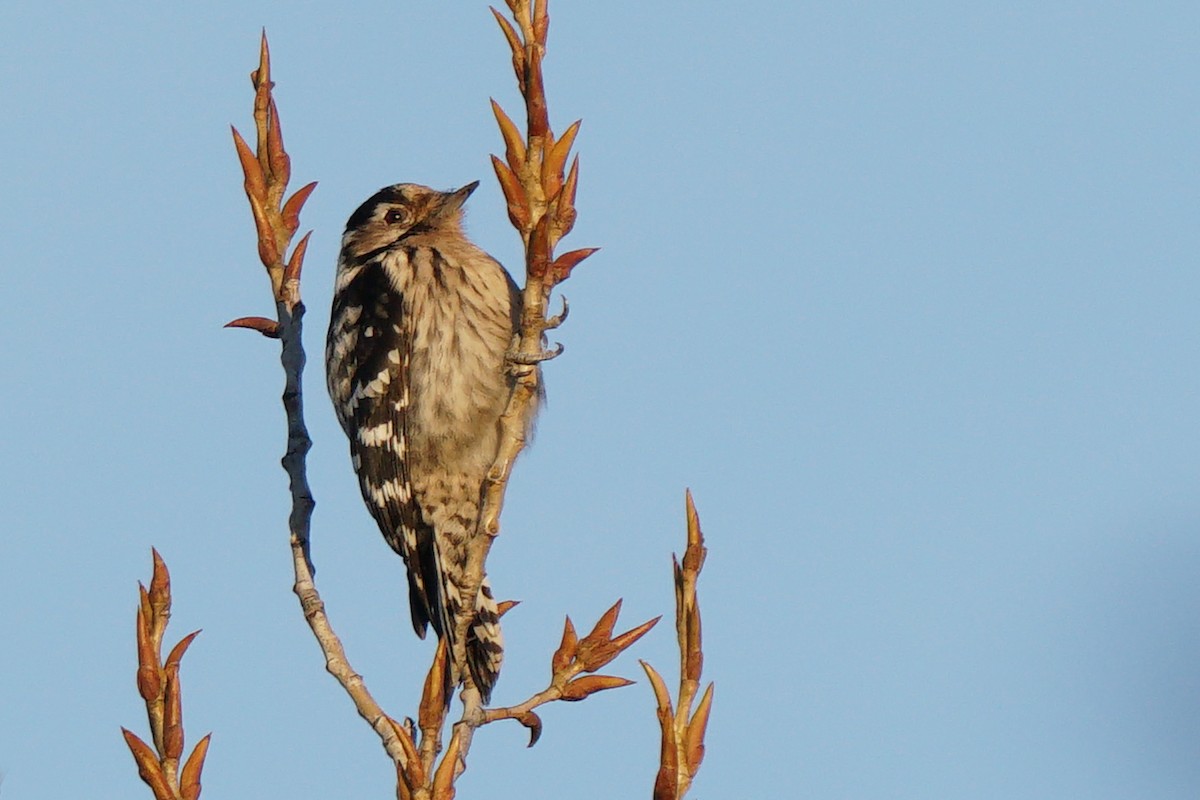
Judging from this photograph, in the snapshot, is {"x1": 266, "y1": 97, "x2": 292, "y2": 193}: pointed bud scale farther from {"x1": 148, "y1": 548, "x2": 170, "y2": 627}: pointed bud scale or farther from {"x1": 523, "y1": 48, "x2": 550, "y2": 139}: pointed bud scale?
{"x1": 148, "y1": 548, "x2": 170, "y2": 627}: pointed bud scale

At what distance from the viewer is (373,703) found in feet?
10.3

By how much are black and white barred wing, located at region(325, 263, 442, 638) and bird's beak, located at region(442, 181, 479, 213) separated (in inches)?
27.3

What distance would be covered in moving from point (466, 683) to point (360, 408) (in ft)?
8.74

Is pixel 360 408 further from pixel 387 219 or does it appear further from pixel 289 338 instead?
pixel 289 338

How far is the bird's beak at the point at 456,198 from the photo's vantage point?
6.43 m

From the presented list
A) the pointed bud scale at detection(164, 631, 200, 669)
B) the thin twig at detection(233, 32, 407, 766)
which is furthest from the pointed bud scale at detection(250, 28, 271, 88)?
the pointed bud scale at detection(164, 631, 200, 669)

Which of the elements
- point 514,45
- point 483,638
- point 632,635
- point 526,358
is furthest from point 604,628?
point 483,638

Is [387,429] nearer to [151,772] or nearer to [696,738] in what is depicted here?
[151,772]

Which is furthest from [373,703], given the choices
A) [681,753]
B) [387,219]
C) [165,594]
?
[387,219]

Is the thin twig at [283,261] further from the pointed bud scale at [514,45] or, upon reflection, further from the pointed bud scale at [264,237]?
the pointed bud scale at [514,45]

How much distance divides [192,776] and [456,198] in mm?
4161

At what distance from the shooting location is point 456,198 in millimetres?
6434

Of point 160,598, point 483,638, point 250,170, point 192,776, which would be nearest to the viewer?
point 192,776

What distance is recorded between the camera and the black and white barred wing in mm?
5672
